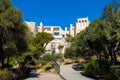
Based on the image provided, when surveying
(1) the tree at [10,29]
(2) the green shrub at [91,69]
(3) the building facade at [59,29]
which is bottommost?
(2) the green shrub at [91,69]

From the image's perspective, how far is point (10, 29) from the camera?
21.3m

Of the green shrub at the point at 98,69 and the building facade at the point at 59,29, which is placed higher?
the building facade at the point at 59,29

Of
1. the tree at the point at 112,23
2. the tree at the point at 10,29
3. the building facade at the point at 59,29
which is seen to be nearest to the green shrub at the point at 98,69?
the tree at the point at 112,23

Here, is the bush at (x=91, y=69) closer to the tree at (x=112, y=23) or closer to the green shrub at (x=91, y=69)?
the green shrub at (x=91, y=69)

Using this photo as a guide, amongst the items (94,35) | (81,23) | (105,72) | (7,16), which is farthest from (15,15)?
(81,23)

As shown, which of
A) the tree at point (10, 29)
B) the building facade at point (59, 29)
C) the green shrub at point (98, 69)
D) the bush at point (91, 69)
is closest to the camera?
the tree at point (10, 29)

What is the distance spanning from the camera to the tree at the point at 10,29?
20.3 m

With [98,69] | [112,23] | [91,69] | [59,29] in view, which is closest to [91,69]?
[91,69]

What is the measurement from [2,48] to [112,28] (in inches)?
370

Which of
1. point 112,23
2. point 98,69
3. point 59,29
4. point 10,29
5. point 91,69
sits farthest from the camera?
point 59,29

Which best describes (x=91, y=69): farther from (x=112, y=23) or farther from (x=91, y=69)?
(x=112, y=23)

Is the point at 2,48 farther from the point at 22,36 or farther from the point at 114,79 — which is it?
the point at 114,79

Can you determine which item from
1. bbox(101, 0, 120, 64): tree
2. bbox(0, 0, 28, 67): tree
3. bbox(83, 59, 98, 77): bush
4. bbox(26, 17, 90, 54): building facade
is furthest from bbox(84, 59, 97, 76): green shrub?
bbox(26, 17, 90, 54): building facade

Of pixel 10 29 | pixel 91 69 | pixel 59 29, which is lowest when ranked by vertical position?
pixel 91 69
